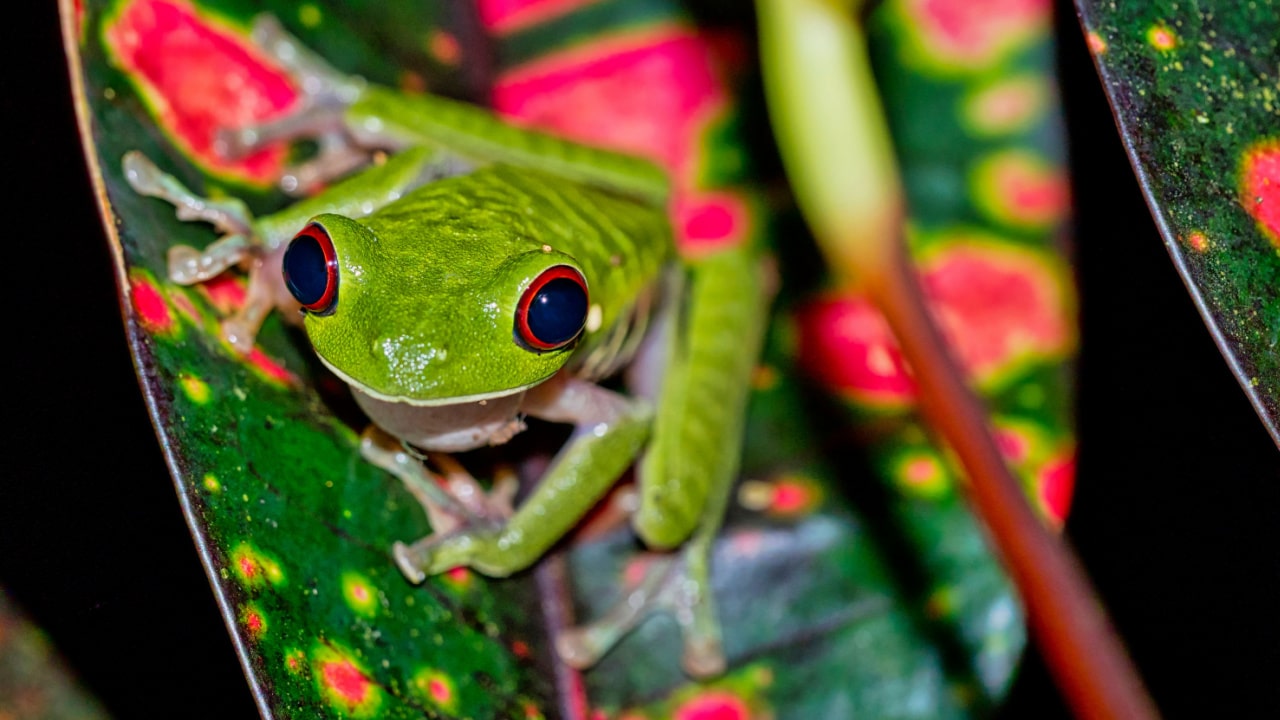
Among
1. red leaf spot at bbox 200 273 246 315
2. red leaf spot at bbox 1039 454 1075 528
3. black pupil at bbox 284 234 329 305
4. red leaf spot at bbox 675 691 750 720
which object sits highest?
black pupil at bbox 284 234 329 305

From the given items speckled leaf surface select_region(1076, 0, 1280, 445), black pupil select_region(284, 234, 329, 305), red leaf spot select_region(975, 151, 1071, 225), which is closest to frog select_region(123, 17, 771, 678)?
black pupil select_region(284, 234, 329, 305)

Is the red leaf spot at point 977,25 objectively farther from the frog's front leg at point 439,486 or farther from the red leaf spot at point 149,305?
the red leaf spot at point 149,305

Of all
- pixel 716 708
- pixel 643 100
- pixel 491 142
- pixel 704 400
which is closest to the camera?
pixel 716 708

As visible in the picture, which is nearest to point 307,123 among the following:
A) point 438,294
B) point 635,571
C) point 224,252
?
point 224,252

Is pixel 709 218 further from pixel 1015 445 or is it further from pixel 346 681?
pixel 346 681

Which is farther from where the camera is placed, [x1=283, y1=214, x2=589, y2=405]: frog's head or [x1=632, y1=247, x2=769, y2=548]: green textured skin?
[x1=632, y1=247, x2=769, y2=548]: green textured skin

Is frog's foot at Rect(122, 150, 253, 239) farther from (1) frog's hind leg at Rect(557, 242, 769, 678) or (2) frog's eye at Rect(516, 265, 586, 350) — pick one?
(1) frog's hind leg at Rect(557, 242, 769, 678)

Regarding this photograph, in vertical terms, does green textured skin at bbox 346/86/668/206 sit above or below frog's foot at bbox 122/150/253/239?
below
